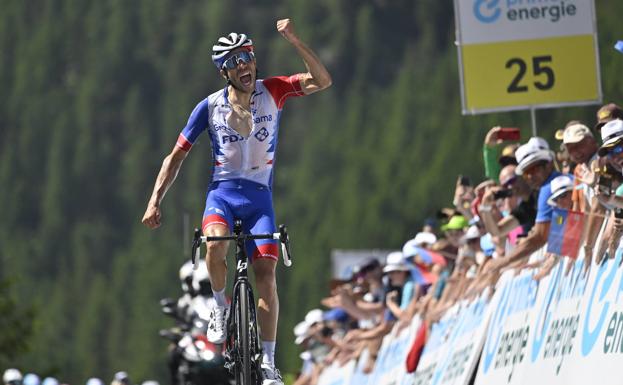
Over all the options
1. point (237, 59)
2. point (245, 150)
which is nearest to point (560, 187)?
point (245, 150)

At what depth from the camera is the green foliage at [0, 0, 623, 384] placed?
122062mm

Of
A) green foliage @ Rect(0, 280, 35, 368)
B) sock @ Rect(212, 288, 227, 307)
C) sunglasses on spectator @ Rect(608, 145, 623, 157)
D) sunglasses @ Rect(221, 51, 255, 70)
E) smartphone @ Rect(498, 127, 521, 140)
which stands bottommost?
green foliage @ Rect(0, 280, 35, 368)

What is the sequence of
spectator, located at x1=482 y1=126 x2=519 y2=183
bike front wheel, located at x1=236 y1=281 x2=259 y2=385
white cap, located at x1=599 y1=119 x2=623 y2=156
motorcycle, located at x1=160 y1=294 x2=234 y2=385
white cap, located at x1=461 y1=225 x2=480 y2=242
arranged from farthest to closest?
motorcycle, located at x1=160 y1=294 x2=234 y2=385, spectator, located at x1=482 y1=126 x2=519 y2=183, white cap, located at x1=461 y1=225 x2=480 y2=242, bike front wheel, located at x1=236 y1=281 x2=259 y2=385, white cap, located at x1=599 y1=119 x2=623 y2=156

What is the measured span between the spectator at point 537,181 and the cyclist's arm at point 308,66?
1872 mm

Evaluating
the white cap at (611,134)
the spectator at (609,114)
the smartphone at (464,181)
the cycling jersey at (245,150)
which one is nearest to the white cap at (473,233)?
the smartphone at (464,181)

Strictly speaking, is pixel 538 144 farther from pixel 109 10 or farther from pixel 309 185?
pixel 109 10

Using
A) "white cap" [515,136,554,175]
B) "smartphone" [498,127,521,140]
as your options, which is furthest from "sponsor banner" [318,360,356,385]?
"white cap" [515,136,554,175]

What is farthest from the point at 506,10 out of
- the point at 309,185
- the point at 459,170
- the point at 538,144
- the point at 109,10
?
the point at 109,10

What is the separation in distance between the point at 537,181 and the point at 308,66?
224cm

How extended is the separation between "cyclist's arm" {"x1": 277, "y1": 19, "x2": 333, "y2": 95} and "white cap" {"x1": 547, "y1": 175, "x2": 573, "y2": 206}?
1753 millimetres

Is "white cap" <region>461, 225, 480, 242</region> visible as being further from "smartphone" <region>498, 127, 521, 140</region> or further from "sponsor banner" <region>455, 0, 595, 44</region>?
"sponsor banner" <region>455, 0, 595, 44</region>

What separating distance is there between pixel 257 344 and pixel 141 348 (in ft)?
351

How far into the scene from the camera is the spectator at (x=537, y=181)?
48.8 feet

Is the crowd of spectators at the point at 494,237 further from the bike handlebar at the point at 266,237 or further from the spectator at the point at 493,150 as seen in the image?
the bike handlebar at the point at 266,237
